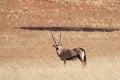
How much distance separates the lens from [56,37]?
28.6m

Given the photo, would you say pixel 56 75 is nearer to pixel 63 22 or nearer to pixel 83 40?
pixel 83 40

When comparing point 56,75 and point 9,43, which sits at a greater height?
point 56,75

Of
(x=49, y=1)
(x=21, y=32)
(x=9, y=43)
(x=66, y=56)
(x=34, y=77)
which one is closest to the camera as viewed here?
(x=34, y=77)

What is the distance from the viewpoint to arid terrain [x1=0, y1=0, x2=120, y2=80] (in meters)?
16.3

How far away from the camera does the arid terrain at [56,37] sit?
16.3 m

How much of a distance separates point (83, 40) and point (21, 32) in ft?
15.8

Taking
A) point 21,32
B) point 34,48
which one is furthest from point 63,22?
point 34,48

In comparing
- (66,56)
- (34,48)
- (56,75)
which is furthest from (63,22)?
(56,75)

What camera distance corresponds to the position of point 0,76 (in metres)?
16.0

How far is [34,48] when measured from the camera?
2544 centimetres

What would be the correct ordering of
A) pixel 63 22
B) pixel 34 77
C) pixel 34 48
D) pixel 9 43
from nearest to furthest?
pixel 34 77, pixel 34 48, pixel 9 43, pixel 63 22

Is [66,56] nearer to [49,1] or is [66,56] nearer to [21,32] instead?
[21,32]

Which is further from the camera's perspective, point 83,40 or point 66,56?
point 83,40

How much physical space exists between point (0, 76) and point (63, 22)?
1939 cm
